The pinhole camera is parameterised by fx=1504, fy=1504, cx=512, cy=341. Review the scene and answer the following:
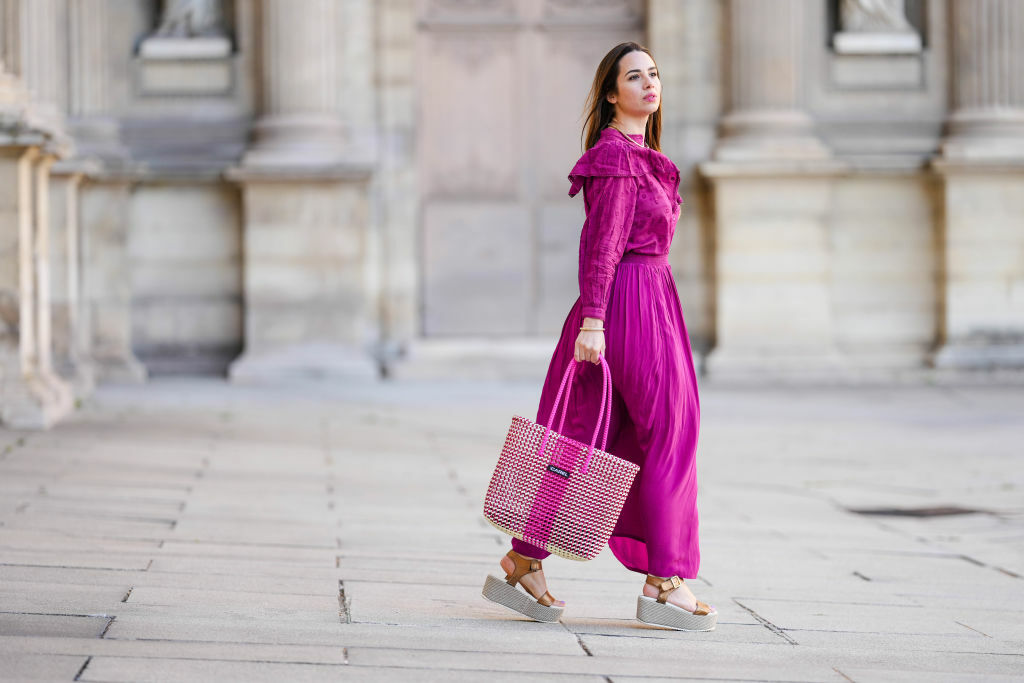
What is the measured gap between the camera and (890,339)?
13461 mm

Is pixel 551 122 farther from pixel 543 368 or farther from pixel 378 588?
pixel 378 588

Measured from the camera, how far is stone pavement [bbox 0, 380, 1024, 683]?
374 cm

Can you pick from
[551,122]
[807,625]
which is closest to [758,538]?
[807,625]

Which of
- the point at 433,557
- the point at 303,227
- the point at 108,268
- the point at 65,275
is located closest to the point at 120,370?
the point at 108,268

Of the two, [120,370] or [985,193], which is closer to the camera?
[120,370]

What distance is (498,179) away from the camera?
44.6ft

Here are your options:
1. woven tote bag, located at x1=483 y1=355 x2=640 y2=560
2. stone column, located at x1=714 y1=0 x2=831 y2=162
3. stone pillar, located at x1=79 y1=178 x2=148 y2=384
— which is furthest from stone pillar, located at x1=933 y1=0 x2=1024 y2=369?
woven tote bag, located at x1=483 y1=355 x2=640 y2=560

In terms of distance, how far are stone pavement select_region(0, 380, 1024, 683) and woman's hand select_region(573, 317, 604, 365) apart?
766 millimetres

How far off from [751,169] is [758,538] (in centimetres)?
709

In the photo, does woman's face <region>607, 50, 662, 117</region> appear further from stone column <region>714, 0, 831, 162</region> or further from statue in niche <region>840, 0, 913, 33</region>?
statue in niche <region>840, 0, 913, 33</region>

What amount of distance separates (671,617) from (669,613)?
1 cm

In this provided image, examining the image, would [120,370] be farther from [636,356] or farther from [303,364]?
[636,356]

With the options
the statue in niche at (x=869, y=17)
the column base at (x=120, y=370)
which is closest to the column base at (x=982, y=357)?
the statue in niche at (x=869, y=17)

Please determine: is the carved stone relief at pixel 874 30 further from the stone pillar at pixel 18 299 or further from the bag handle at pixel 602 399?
the bag handle at pixel 602 399
